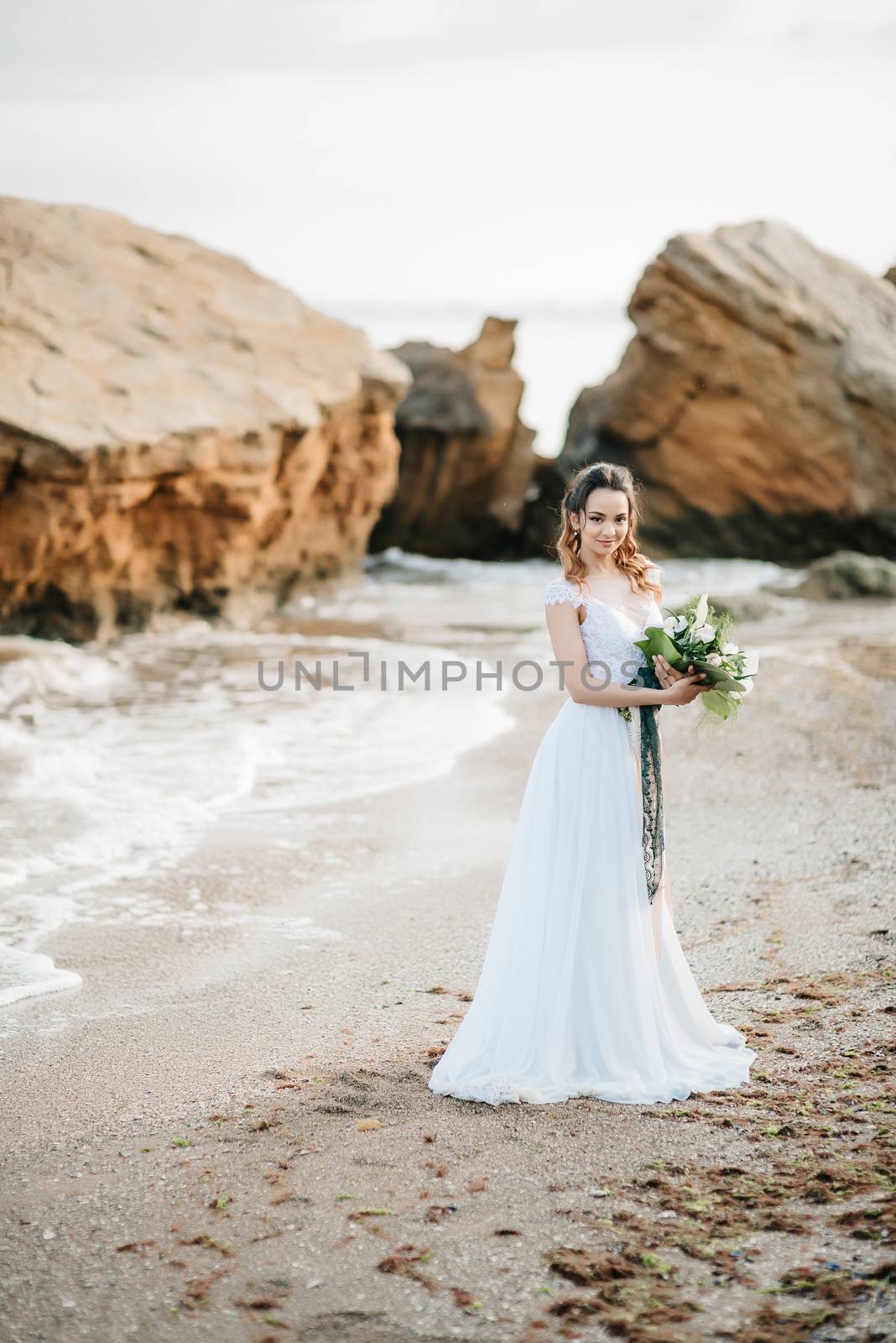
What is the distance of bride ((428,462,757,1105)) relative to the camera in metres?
4.27

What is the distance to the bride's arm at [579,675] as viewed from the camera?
4.38 meters

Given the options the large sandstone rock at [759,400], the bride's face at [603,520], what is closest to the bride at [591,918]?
the bride's face at [603,520]

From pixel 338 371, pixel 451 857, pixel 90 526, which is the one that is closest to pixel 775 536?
pixel 338 371

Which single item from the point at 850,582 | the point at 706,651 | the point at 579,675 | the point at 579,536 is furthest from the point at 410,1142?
the point at 850,582

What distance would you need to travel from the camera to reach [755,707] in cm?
1132

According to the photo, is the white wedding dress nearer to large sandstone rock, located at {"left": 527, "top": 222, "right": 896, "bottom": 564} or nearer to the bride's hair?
the bride's hair

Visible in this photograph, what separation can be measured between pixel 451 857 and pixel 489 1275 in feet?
13.6

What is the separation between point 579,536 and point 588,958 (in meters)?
1.42

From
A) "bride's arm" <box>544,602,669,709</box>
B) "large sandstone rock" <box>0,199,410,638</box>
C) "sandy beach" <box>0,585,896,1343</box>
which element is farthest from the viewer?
"large sandstone rock" <box>0,199,410,638</box>

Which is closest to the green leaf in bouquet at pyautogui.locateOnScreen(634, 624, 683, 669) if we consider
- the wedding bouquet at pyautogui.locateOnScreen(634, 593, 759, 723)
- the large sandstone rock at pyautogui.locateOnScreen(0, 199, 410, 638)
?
the wedding bouquet at pyautogui.locateOnScreen(634, 593, 759, 723)

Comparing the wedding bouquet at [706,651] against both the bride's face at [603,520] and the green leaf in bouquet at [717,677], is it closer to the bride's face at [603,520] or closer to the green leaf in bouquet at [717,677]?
the green leaf in bouquet at [717,677]

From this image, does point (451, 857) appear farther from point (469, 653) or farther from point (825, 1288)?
point (469, 653)

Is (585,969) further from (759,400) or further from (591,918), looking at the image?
(759,400)

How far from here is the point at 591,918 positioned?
4332 mm
